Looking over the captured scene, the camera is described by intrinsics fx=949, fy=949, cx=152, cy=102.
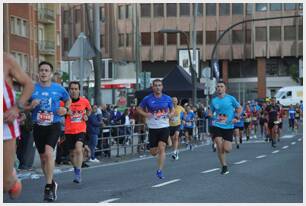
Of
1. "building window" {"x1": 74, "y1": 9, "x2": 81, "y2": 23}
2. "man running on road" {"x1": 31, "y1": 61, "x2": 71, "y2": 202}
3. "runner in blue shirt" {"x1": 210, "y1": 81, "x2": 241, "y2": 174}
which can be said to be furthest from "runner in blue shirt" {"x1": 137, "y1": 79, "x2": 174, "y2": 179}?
"building window" {"x1": 74, "y1": 9, "x2": 81, "y2": 23}

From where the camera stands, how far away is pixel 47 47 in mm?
77125

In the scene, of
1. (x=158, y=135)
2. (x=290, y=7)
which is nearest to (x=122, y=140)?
(x=158, y=135)

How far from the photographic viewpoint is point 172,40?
91500 millimetres

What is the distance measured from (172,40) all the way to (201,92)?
50154 mm

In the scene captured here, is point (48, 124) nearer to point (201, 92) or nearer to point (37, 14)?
point (201, 92)

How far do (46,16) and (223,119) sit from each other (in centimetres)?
5995

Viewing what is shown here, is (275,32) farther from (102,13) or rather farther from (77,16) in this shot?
(77,16)

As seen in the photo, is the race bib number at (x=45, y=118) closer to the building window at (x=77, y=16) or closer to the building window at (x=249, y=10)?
the building window at (x=249, y=10)

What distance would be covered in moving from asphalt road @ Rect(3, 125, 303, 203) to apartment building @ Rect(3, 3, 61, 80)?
32416 millimetres

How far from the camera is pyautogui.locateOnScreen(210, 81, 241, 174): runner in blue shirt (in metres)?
16.6

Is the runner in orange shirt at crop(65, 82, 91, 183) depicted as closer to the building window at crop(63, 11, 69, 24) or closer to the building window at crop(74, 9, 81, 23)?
the building window at crop(74, 9, 81, 23)

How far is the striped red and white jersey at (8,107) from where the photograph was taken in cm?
760

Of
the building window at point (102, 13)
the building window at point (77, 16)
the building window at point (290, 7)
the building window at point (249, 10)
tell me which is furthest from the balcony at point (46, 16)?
the building window at point (290, 7)

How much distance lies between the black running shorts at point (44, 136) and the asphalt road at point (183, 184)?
66 centimetres
